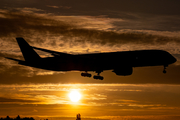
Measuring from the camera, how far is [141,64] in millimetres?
62750

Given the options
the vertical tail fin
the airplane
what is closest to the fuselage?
the airplane

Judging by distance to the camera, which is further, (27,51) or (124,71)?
(27,51)

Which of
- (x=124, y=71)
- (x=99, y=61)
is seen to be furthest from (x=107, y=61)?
(x=124, y=71)

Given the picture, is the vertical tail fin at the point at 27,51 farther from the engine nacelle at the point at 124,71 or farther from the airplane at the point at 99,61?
the engine nacelle at the point at 124,71

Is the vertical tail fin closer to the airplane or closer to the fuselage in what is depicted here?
the airplane

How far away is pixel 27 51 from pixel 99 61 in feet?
78.4

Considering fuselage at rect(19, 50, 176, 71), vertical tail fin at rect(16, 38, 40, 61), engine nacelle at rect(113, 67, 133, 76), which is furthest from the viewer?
vertical tail fin at rect(16, 38, 40, 61)

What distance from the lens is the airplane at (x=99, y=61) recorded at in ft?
204

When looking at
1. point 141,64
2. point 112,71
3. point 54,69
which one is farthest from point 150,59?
point 54,69

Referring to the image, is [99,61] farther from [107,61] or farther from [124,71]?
[124,71]

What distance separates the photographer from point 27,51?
243 feet

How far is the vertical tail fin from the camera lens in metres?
73.6

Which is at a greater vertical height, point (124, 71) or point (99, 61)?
point (99, 61)

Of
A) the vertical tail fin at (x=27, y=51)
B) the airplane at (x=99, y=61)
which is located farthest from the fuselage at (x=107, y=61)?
the vertical tail fin at (x=27, y=51)
